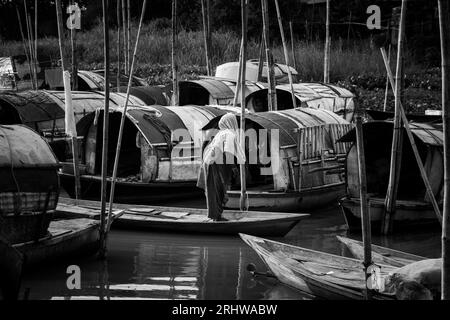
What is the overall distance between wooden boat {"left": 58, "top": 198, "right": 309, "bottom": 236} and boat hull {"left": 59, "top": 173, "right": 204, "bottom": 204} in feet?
4.99

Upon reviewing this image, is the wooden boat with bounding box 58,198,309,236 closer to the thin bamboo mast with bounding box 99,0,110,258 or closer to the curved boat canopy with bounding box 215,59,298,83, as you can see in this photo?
the thin bamboo mast with bounding box 99,0,110,258

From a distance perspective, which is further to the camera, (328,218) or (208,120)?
(208,120)

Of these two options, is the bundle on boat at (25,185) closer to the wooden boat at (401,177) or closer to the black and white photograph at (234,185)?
the black and white photograph at (234,185)

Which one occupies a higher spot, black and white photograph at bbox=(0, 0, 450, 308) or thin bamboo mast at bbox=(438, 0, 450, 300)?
thin bamboo mast at bbox=(438, 0, 450, 300)

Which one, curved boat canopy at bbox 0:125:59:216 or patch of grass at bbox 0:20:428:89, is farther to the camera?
patch of grass at bbox 0:20:428:89

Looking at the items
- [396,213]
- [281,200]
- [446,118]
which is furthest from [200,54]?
[446,118]

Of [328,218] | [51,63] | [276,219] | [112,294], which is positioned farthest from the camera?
[51,63]

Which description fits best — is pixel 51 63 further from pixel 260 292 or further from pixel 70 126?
pixel 260 292

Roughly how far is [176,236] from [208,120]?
4.17m

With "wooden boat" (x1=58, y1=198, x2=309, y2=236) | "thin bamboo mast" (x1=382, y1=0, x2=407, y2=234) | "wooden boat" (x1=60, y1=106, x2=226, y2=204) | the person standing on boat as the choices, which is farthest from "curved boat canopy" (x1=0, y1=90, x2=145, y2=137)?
"thin bamboo mast" (x1=382, y1=0, x2=407, y2=234)

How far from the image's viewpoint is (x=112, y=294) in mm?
8547

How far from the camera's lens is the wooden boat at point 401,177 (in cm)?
1161

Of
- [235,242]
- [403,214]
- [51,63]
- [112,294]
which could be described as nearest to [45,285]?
[112,294]

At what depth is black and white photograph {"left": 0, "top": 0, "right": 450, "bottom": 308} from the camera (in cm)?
789
